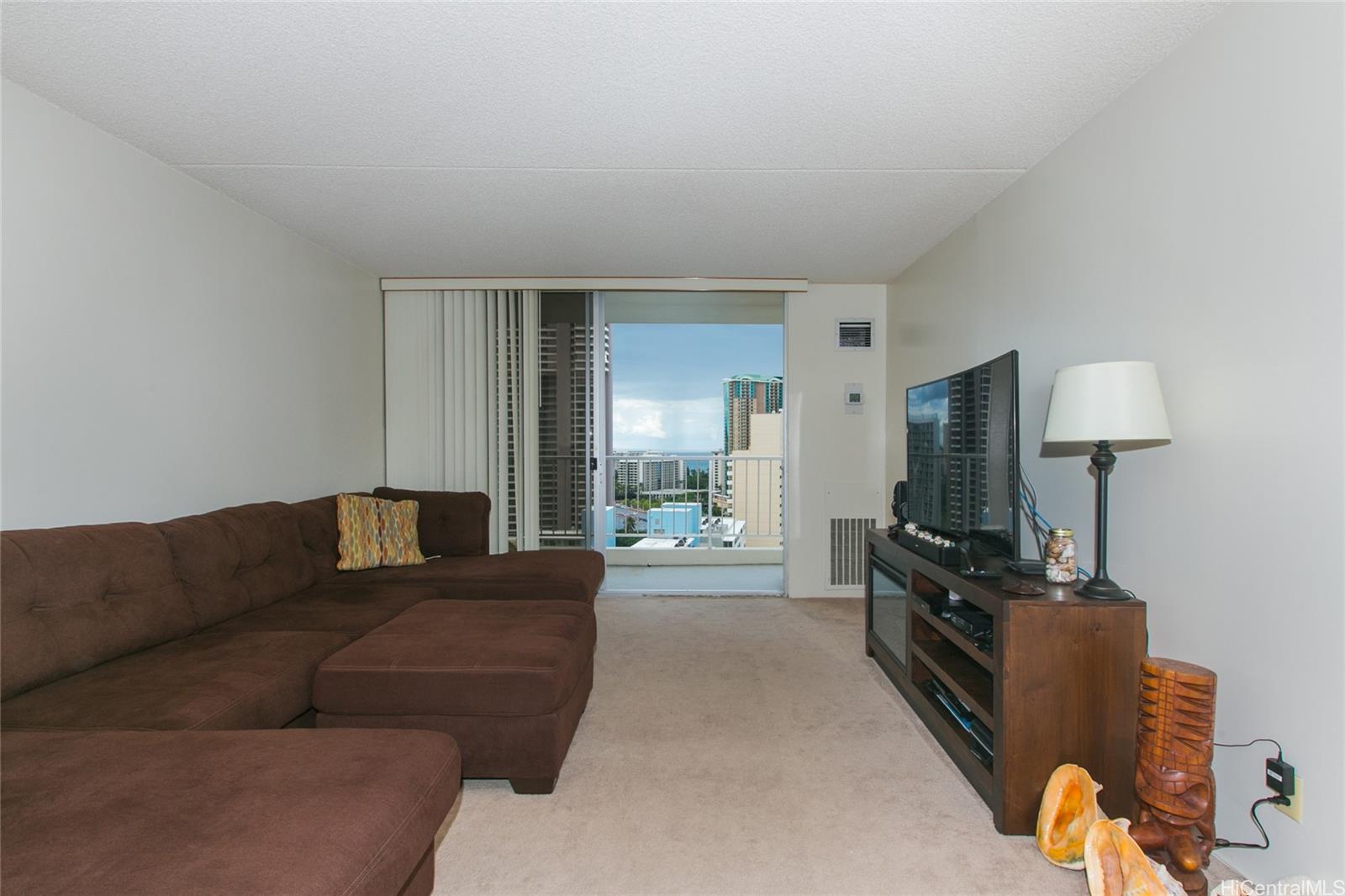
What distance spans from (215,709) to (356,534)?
6.38ft

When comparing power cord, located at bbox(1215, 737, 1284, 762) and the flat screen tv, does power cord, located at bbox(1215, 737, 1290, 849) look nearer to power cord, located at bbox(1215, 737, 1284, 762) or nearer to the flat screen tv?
power cord, located at bbox(1215, 737, 1284, 762)

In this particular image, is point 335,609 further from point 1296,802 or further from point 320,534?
point 1296,802

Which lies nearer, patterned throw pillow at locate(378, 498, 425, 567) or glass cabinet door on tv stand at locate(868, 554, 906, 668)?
A: glass cabinet door on tv stand at locate(868, 554, 906, 668)

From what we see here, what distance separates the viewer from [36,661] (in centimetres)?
190

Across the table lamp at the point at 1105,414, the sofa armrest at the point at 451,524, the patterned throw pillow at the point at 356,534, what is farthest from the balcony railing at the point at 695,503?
the table lamp at the point at 1105,414

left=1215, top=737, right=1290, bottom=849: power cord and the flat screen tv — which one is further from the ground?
the flat screen tv

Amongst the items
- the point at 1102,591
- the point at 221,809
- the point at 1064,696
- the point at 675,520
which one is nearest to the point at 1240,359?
the point at 1102,591

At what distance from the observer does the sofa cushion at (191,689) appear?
172 centimetres

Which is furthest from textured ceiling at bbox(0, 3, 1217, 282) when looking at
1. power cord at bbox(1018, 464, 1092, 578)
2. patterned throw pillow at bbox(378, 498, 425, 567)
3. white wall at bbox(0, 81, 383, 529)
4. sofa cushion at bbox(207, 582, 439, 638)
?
sofa cushion at bbox(207, 582, 439, 638)

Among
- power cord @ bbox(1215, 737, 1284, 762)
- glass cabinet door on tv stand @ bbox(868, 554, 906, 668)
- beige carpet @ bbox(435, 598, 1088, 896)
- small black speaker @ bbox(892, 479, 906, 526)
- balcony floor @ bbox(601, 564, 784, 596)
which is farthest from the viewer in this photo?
balcony floor @ bbox(601, 564, 784, 596)

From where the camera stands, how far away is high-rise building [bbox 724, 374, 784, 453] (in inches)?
253

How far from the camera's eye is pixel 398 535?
3877mm

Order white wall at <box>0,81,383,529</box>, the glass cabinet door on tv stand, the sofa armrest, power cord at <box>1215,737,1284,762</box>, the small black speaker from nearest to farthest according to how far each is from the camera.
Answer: power cord at <box>1215,737,1284,762</box>, white wall at <box>0,81,383,529</box>, the glass cabinet door on tv stand, the small black speaker, the sofa armrest

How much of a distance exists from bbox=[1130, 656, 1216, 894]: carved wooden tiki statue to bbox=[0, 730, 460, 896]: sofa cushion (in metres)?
1.73
